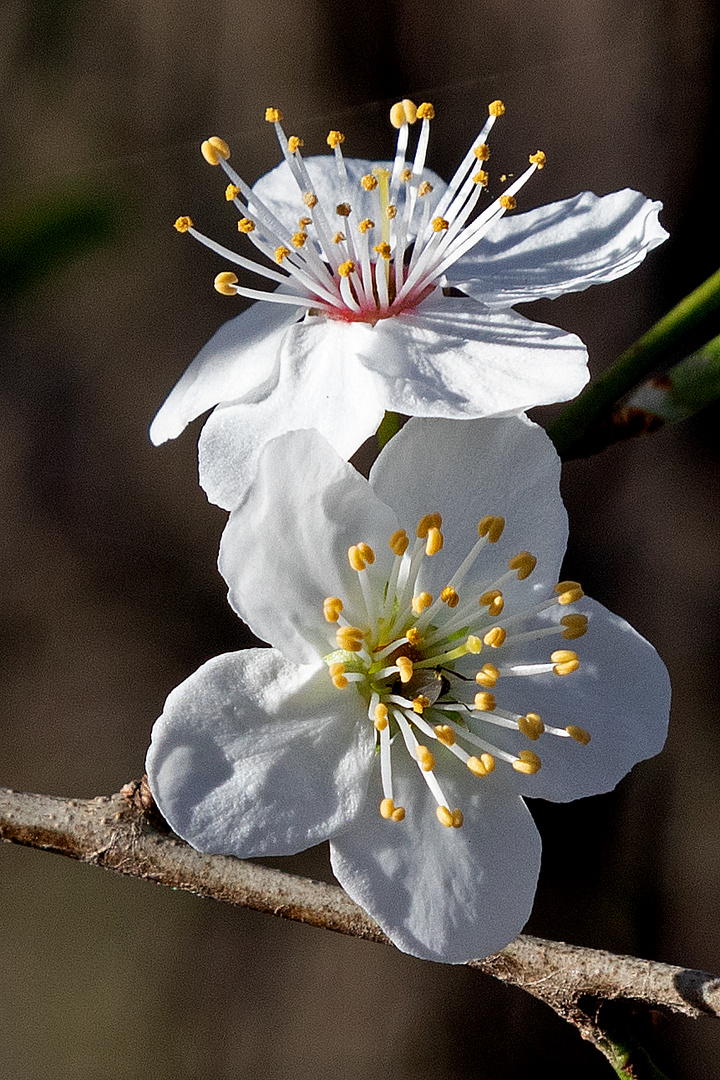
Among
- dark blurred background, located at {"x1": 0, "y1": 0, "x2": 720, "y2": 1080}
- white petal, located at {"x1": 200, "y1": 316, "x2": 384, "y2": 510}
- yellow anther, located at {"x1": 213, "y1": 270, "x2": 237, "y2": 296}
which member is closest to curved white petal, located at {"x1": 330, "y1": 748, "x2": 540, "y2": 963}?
white petal, located at {"x1": 200, "y1": 316, "x2": 384, "y2": 510}

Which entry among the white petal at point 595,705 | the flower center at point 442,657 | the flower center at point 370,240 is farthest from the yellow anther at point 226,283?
the white petal at point 595,705

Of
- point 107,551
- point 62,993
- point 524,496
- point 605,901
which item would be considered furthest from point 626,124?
point 62,993

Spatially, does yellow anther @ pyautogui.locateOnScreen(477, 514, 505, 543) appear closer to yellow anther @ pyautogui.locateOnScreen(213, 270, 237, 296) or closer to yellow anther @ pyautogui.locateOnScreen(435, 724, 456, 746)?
yellow anther @ pyautogui.locateOnScreen(435, 724, 456, 746)

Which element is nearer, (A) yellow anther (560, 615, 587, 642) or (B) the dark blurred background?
(A) yellow anther (560, 615, 587, 642)

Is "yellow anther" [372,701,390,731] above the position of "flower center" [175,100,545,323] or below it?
below

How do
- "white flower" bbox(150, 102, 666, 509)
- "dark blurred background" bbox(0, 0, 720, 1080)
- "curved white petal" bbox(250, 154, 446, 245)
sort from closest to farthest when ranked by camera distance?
1. "white flower" bbox(150, 102, 666, 509)
2. "curved white petal" bbox(250, 154, 446, 245)
3. "dark blurred background" bbox(0, 0, 720, 1080)

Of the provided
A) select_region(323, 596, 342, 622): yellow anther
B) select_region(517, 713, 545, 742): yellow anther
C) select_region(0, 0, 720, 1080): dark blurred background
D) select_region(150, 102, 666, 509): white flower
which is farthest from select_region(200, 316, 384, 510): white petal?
select_region(0, 0, 720, 1080): dark blurred background

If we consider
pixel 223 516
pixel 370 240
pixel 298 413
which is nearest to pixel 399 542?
pixel 298 413

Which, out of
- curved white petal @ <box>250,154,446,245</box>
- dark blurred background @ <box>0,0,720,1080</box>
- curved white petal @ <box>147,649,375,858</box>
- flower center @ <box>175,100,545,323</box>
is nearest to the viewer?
curved white petal @ <box>147,649,375,858</box>
